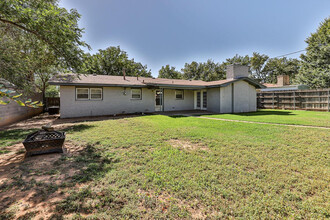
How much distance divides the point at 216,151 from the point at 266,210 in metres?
2.07

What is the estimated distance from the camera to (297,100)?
14891mm

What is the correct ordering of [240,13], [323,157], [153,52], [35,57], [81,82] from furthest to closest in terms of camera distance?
[153,52]
[240,13]
[81,82]
[35,57]
[323,157]

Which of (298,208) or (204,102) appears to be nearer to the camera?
(298,208)

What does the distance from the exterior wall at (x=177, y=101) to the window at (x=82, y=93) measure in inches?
263

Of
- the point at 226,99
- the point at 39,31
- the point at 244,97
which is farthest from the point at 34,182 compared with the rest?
the point at 244,97

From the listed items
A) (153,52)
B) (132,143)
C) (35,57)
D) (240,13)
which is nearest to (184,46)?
(153,52)

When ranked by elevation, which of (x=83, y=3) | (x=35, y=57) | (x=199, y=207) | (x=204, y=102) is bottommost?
(x=199, y=207)

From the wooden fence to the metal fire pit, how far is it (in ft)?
62.9

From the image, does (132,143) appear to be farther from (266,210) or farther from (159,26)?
(159,26)

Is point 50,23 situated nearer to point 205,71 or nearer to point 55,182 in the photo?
point 55,182

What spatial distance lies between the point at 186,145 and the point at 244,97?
12029 mm

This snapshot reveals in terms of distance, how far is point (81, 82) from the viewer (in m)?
10.4

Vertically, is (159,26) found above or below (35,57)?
above

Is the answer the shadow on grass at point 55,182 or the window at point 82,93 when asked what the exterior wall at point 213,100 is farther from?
the shadow on grass at point 55,182
